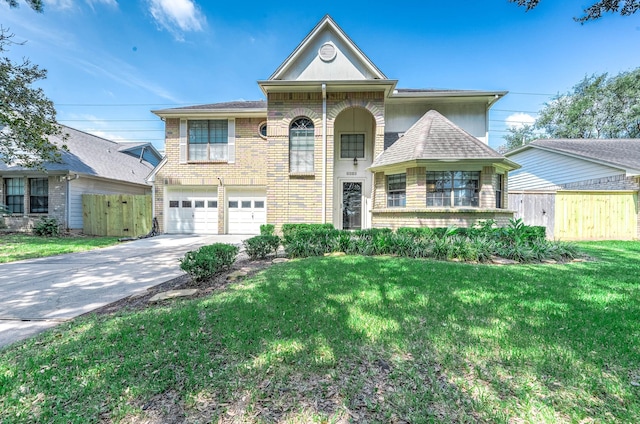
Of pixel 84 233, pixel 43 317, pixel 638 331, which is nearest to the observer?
pixel 638 331

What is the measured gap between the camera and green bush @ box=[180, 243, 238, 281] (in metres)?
4.58

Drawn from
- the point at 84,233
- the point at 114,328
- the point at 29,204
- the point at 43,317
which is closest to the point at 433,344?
the point at 114,328

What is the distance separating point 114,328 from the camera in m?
2.95

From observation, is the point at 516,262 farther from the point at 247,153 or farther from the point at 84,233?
the point at 84,233

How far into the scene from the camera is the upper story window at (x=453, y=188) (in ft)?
29.9

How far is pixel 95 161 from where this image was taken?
1494 centimetres

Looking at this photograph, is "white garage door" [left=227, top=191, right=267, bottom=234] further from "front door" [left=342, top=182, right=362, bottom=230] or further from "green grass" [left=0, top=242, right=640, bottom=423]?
"green grass" [left=0, top=242, right=640, bottom=423]

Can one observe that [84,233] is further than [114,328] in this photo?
Yes

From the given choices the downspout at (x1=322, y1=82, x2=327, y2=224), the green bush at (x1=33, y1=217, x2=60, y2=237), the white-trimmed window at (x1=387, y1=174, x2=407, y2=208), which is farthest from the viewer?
the green bush at (x1=33, y1=217, x2=60, y2=237)

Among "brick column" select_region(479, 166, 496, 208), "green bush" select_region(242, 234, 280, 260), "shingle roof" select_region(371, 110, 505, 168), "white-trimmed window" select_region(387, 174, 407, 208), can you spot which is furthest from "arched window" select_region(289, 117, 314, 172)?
"brick column" select_region(479, 166, 496, 208)

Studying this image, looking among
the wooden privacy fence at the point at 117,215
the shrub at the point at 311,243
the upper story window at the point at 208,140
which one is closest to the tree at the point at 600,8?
the shrub at the point at 311,243

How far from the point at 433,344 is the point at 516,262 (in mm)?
5168

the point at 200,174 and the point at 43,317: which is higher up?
the point at 200,174

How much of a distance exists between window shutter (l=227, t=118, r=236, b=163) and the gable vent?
192 inches
